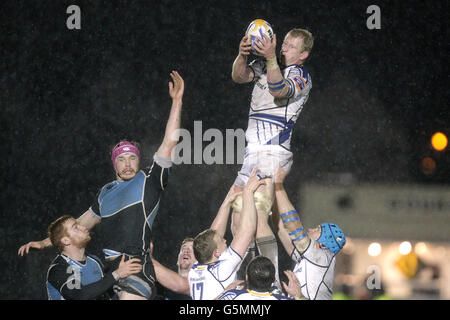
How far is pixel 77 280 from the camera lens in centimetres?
525

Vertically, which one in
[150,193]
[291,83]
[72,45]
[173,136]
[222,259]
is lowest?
[222,259]

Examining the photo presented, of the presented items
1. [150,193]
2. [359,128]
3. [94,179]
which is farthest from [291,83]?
[359,128]

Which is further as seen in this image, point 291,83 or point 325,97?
point 325,97

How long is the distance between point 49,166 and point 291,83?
14.0 ft

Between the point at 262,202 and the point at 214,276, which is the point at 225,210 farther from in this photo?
the point at 214,276

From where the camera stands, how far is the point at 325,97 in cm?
967

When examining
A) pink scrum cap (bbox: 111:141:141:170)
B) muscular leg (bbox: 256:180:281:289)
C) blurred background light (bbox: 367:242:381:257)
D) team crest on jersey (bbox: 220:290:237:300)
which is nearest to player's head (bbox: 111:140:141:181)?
pink scrum cap (bbox: 111:141:141:170)

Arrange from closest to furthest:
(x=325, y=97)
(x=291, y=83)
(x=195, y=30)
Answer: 1. (x=291, y=83)
2. (x=195, y=30)
3. (x=325, y=97)

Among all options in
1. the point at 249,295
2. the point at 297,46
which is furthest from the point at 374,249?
the point at 249,295

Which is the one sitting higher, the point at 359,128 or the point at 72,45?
the point at 72,45

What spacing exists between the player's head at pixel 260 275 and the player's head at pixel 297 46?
5.61ft

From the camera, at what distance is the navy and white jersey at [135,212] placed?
17.0ft
